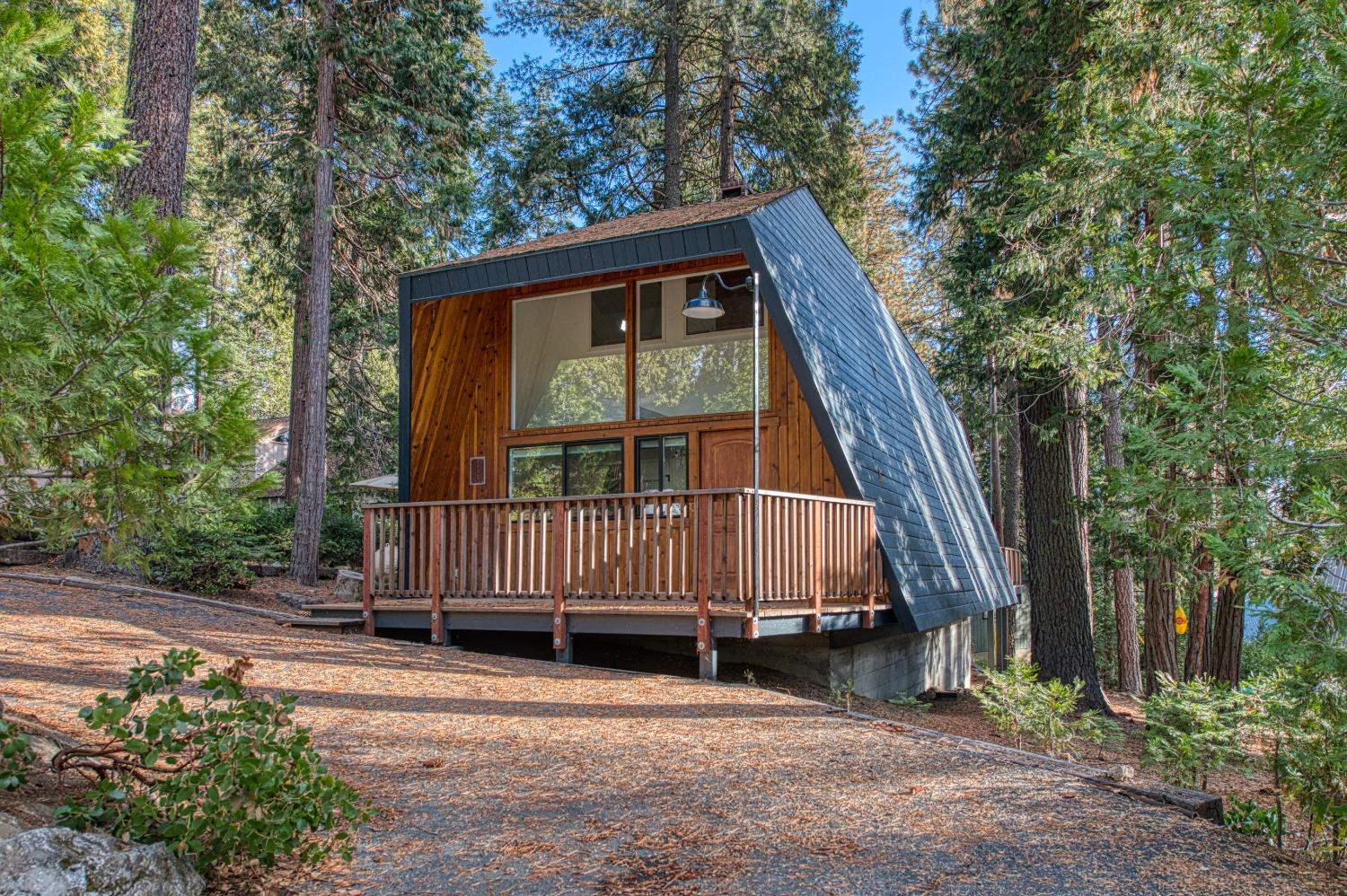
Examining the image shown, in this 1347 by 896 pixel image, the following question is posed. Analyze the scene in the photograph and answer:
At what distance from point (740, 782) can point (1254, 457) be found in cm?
278

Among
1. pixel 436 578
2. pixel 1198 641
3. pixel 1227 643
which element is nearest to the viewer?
pixel 436 578

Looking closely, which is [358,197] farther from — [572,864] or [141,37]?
[572,864]

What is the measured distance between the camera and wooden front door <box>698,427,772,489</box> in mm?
10070

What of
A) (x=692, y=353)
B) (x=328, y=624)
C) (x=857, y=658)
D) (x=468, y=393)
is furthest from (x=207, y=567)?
(x=857, y=658)

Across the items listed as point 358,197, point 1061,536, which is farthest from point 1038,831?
point 358,197

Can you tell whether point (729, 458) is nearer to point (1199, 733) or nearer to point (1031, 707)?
point (1031, 707)

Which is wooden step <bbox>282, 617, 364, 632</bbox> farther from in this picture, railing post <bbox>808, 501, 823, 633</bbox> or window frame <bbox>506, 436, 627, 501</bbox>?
railing post <bbox>808, 501, 823, 633</bbox>

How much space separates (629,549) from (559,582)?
0.71 m

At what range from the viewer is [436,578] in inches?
344

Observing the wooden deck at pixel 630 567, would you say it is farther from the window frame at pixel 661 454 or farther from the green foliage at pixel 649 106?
the green foliage at pixel 649 106

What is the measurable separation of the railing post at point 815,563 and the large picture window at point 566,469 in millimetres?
3243

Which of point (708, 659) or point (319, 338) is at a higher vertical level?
point (319, 338)

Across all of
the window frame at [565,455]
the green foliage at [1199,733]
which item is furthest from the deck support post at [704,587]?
the window frame at [565,455]

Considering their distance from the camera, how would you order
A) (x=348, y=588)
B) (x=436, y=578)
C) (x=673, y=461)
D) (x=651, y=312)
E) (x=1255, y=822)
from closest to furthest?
(x=1255, y=822)
(x=436, y=578)
(x=673, y=461)
(x=651, y=312)
(x=348, y=588)
